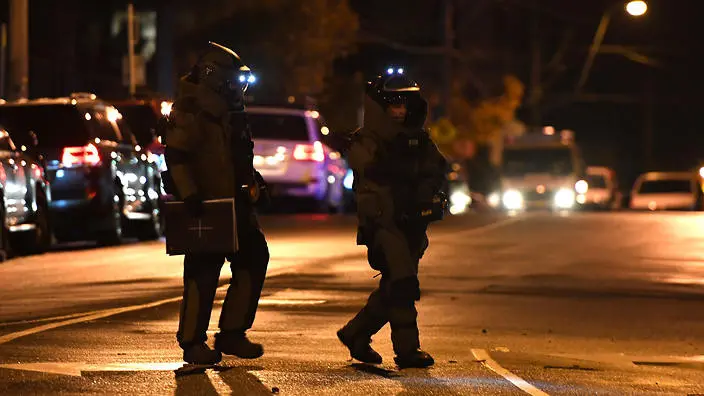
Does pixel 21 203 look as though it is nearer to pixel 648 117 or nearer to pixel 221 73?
pixel 221 73

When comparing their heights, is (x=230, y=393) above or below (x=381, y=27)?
below

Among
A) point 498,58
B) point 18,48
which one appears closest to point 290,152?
point 18,48

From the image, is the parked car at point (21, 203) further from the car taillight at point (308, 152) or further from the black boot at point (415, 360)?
the black boot at point (415, 360)

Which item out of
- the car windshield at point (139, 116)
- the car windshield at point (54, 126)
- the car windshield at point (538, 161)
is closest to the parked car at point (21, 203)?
the car windshield at point (54, 126)

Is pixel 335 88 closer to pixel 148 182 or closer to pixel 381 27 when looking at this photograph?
pixel 381 27

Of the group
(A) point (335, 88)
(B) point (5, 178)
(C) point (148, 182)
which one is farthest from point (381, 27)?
(B) point (5, 178)

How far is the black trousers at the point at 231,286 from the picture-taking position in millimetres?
9000

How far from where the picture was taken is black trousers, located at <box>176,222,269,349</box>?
9.00 m

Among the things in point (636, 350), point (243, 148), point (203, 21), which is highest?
point (203, 21)

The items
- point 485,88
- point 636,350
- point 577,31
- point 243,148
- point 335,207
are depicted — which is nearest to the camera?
point 243,148

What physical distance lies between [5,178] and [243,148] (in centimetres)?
911

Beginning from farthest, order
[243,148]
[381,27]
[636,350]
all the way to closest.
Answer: [381,27]
[636,350]
[243,148]

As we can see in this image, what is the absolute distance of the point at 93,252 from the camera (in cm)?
1933

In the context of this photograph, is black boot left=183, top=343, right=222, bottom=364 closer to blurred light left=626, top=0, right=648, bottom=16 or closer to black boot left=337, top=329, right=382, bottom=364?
black boot left=337, top=329, right=382, bottom=364
